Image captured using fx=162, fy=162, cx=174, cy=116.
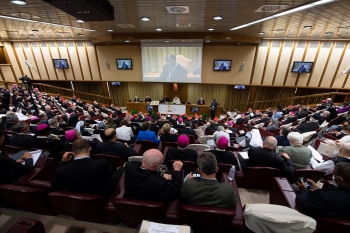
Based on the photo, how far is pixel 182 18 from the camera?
518cm

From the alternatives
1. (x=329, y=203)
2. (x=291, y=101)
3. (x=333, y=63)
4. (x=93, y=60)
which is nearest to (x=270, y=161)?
(x=329, y=203)

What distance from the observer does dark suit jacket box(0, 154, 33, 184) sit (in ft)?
6.81

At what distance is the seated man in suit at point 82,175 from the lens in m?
1.84

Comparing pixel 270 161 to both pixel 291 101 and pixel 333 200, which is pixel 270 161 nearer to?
pixel 333 200

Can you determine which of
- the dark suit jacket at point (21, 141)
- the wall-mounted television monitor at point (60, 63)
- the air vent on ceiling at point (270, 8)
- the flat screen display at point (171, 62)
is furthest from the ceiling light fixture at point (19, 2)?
the wall-mounted television monitor at point (60, 63)

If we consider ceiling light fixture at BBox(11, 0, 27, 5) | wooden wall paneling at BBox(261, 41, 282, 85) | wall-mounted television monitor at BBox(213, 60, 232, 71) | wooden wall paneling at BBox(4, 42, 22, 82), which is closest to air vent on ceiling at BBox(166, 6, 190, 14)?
ceiling light fixture at BBox(11, 0, 27, 5)

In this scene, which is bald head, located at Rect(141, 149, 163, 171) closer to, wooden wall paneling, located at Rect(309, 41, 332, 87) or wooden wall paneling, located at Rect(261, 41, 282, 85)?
wooden wall paneling, located at Rect(261, 41, 282, 85)

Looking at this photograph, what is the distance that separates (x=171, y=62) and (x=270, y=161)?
961 centimetres

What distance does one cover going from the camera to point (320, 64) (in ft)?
32.3

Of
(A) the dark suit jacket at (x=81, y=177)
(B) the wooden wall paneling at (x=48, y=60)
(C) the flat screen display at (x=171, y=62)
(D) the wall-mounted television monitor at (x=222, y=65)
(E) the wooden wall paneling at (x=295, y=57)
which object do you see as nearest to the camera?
(A) the dark suit jacket at (x=81, y=177)

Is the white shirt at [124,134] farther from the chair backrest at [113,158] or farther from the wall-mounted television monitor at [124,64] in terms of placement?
the wall-mounted television monitor at [124,64]

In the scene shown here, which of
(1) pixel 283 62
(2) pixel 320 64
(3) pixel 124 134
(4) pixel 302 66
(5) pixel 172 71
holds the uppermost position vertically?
(1) pixel 283 62

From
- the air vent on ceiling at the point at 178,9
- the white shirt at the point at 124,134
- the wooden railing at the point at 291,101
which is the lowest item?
the wooden railing at the point at 291,101

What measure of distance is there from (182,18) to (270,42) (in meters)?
7.66
